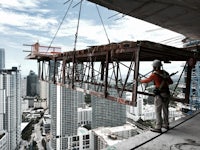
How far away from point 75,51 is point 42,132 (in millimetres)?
68692

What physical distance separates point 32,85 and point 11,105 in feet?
240

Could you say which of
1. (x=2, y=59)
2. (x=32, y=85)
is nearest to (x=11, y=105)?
(x=2, y=59)

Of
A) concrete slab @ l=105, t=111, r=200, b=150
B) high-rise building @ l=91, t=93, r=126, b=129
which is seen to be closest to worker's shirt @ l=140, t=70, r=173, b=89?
concrete slab @ l=105, t=111, r=200, b=150

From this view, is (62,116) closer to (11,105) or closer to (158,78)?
(11,105)

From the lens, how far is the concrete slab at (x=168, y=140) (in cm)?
428

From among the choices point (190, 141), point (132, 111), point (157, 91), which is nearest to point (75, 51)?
point (157, 91)

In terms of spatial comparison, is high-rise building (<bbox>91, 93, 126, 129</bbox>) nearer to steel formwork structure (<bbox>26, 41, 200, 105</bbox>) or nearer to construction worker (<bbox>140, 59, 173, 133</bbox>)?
steel formwork structure (<bbox>26, 41, 200, 105</bbox>)

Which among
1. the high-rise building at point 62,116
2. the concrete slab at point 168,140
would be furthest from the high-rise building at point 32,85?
the concrete slab at point 168,140

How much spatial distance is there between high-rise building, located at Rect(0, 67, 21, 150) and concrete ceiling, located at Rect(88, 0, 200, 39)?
48222 mm

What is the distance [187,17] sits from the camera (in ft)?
23.2

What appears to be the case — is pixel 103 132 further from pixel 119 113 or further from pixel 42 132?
pixel 42 132

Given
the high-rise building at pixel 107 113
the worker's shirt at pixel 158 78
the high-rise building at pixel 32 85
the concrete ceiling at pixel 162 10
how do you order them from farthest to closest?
the high-rise building at pixel 32 85
the high-rise building at pixel 107 113
the concrete ceiling at pixel 162 10
the worker's shirt at pixel 158 78

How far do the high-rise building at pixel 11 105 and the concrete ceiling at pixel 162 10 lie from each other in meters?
48.2

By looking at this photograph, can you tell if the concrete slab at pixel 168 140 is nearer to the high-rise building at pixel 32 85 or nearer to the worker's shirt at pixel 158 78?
the worker's shirt at pixel 158 78
